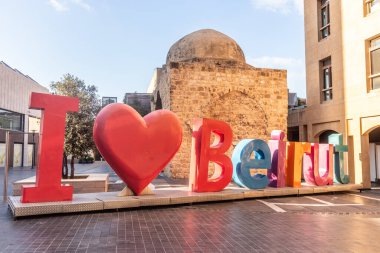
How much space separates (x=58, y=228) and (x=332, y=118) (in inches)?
513

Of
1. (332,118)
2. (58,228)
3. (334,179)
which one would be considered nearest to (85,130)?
(58,228)

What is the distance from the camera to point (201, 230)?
628cm

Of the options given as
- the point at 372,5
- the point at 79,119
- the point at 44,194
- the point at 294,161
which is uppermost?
the point at 372,5

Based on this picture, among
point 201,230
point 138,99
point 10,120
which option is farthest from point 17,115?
point 201,230

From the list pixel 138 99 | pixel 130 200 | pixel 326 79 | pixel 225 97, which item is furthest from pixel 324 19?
pixel 138 99

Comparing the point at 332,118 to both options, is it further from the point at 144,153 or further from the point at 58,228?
the point at 58,228

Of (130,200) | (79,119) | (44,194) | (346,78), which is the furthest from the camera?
(346,78)

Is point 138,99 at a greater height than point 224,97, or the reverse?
point 138,99

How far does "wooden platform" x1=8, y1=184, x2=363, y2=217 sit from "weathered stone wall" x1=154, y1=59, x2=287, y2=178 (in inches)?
237

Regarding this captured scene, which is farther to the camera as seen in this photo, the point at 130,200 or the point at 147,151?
the point at 147,151

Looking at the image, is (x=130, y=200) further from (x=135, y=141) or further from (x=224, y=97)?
(x=224, y=97)

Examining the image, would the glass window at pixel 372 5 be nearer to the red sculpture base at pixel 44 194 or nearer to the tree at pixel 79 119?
the tree at pixel 79 119

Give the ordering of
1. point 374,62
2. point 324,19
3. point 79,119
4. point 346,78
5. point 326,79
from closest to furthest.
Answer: point 79,119
point 374,62
point 346,78
point 326,79
point 324,19

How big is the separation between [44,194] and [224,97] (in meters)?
11.1
